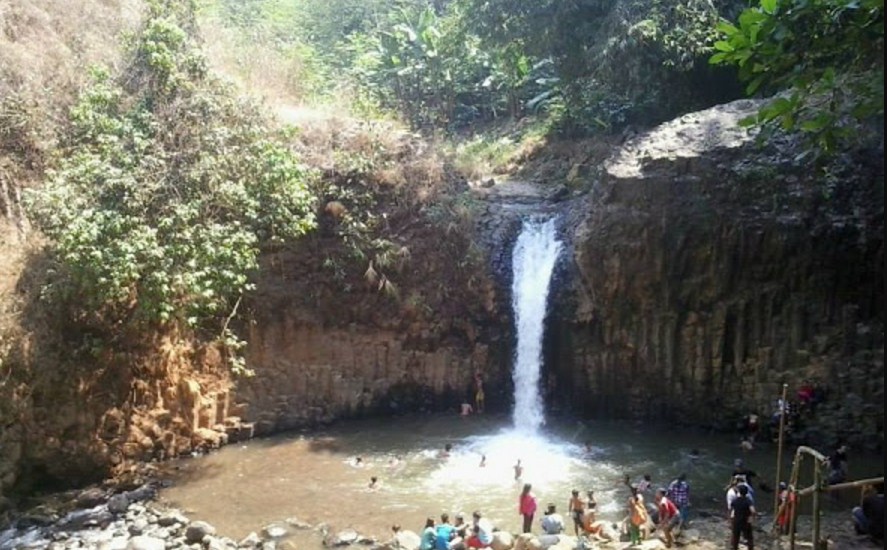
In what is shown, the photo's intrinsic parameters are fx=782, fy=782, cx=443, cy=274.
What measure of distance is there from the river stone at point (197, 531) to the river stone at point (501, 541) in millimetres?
4887

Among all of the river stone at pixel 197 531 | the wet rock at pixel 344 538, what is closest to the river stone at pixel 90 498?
the river stone at pixel 197 531

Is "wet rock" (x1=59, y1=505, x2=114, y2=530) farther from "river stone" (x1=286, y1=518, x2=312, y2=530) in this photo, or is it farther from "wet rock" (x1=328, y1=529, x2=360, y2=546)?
"wet rock" (x1=328, y1=529, x2=360, y2=546)

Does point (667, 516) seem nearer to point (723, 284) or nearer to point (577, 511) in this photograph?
point (577, 511)

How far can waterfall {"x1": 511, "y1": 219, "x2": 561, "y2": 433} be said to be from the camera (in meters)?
19.8

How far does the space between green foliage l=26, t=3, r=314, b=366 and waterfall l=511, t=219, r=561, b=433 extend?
18.7ft

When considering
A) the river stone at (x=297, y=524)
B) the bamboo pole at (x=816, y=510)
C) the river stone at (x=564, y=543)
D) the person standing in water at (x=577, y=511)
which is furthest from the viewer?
the river stone at (x=297, y=524)

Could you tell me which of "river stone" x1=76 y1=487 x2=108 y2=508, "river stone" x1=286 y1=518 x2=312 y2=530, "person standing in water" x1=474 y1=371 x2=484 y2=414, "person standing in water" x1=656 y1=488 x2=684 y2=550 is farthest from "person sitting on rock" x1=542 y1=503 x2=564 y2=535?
"river stone" x1=76 y1=487 x2=108 y2=508

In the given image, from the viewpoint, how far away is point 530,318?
20.0 metres

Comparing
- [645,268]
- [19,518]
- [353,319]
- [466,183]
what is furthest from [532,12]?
[19,518]

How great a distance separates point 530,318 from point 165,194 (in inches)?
364

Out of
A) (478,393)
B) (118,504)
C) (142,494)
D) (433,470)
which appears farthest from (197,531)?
(478,393)

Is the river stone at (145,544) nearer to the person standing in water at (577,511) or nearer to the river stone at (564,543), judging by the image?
the river stone at (564,543)

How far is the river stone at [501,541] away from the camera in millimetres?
12242

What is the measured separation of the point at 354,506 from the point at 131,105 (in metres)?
10.6
